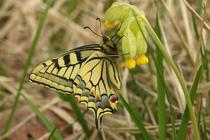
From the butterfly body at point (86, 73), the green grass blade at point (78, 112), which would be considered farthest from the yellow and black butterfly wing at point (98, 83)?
the green grass blade at point (78, 112)

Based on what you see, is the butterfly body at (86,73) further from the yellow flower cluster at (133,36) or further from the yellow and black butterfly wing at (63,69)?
the yellow flower cluster at (133,36)

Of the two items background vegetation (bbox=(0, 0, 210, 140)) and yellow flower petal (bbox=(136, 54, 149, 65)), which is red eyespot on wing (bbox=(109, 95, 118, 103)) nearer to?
background vegetation (bbox=(0, 0, 210, 140))

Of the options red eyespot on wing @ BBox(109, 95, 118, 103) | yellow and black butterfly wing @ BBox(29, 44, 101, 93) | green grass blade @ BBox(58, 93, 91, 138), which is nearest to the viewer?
red eyespot on wing @ BBox(109, 95, 118, 103)

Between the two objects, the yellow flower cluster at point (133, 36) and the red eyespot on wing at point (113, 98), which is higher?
the yellow flower cluster at point (133, 36)

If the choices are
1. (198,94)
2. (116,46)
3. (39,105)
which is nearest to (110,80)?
(116,46)

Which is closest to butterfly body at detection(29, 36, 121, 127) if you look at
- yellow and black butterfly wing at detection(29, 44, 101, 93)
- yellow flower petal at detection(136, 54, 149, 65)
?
yellow and black butterfly wing at detection(29, 44, 101, 93)

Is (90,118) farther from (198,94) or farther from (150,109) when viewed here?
(198,94)

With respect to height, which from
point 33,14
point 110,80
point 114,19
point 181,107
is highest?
point 33,14
